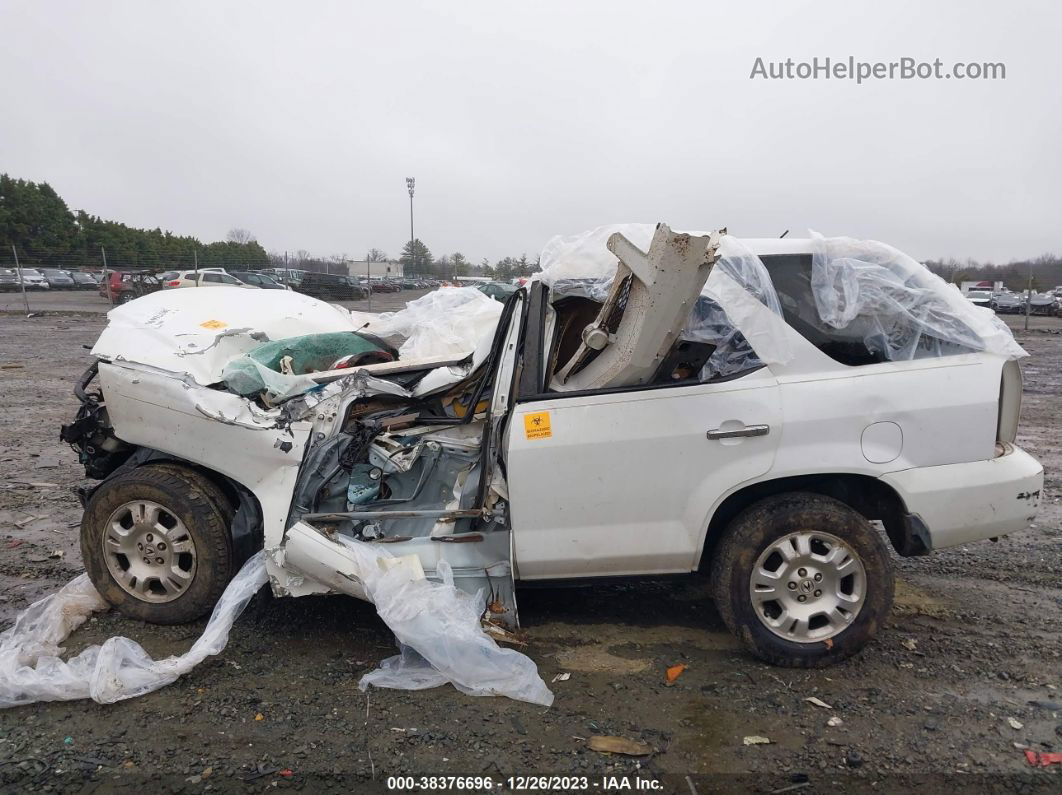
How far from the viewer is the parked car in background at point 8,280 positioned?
28.1 metres

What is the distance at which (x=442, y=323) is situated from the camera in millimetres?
4621

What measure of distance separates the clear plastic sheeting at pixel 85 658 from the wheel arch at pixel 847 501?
215 cm

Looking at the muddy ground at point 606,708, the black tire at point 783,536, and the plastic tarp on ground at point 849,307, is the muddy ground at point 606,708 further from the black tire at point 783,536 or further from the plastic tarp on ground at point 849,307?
the plastic tarp on ground at point 849,307

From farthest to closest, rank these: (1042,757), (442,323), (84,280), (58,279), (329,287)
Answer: (58,279) < (84,280) < (329,287) < (442,323) < (1042,757)

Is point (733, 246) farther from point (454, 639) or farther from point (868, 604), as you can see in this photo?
point (454, 639)

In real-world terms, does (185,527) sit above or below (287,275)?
below

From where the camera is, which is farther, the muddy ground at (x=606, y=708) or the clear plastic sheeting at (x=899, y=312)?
the clear plastic sheeting at (x=899, y=312)

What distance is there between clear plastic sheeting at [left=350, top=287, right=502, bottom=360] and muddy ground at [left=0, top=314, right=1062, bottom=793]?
147cm

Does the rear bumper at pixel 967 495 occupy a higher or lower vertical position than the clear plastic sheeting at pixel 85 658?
higher

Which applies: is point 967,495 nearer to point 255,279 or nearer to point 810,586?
point 810,586

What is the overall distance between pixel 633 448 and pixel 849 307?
1.13 metres

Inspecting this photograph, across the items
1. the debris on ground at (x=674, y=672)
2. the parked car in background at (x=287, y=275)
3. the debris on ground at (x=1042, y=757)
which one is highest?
the parked car in background at (x=287, y=275)

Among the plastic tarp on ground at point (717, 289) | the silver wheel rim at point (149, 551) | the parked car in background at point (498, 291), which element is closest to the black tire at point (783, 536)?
the plastic tarp on ground at point (717, 289)

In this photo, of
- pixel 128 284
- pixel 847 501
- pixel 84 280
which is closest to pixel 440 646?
pixel 847 501
